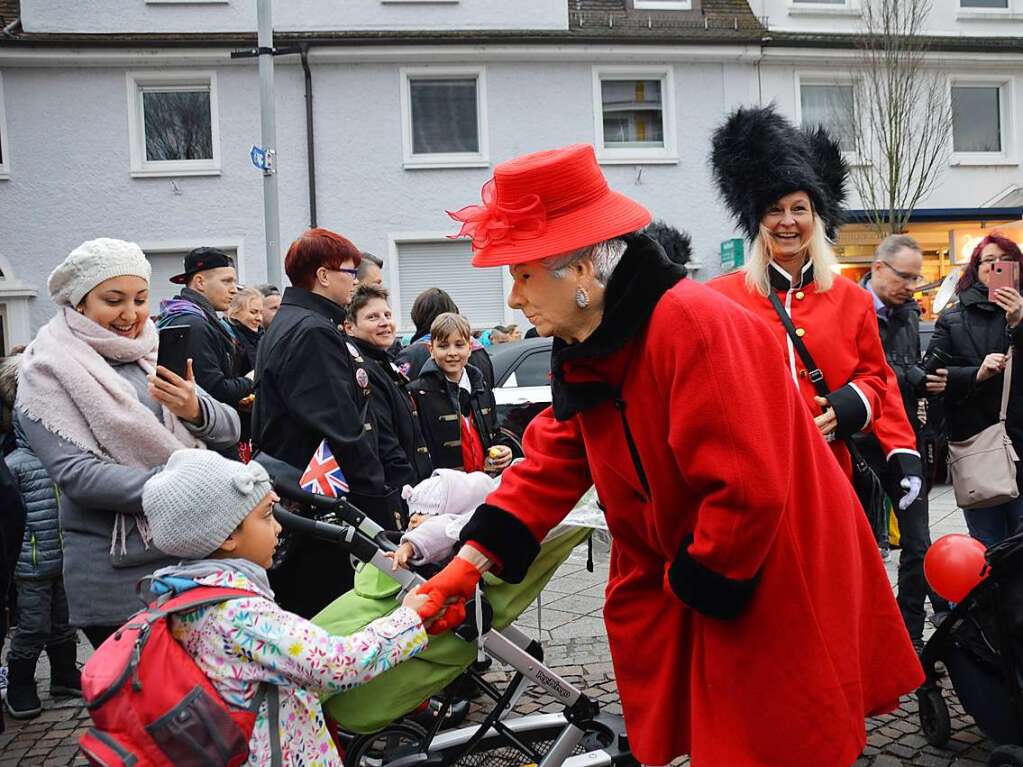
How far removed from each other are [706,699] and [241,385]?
12.9 ft

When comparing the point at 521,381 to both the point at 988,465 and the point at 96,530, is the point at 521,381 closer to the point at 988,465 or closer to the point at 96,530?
the point at 988,465

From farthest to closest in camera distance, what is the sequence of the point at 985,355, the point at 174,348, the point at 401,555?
the point at 985,355 < the point at 174,348 < the point at 401,555

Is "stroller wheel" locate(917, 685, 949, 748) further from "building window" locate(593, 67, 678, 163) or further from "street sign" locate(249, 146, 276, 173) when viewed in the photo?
"building window" locate(593, 67, 678, 163)

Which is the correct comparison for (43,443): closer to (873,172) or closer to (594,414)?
(594,414)

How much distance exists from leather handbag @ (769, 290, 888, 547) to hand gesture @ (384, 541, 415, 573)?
59.9 inches

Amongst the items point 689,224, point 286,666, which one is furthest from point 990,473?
point 689,224

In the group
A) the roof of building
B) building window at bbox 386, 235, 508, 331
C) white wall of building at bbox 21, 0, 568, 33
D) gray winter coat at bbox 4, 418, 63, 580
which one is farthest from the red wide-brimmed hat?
white wall of building at bbox 21, 0, 568, 33

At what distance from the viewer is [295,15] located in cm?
1706

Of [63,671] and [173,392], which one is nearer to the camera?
[173,392]

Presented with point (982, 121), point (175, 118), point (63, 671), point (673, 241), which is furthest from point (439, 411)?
point (982, 121)

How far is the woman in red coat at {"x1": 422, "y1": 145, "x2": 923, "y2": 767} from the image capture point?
201 centimetres

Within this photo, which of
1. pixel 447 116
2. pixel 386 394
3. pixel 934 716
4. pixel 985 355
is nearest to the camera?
pixel 934 716

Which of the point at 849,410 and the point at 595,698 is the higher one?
the point at 849,410

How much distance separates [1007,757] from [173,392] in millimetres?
3067
